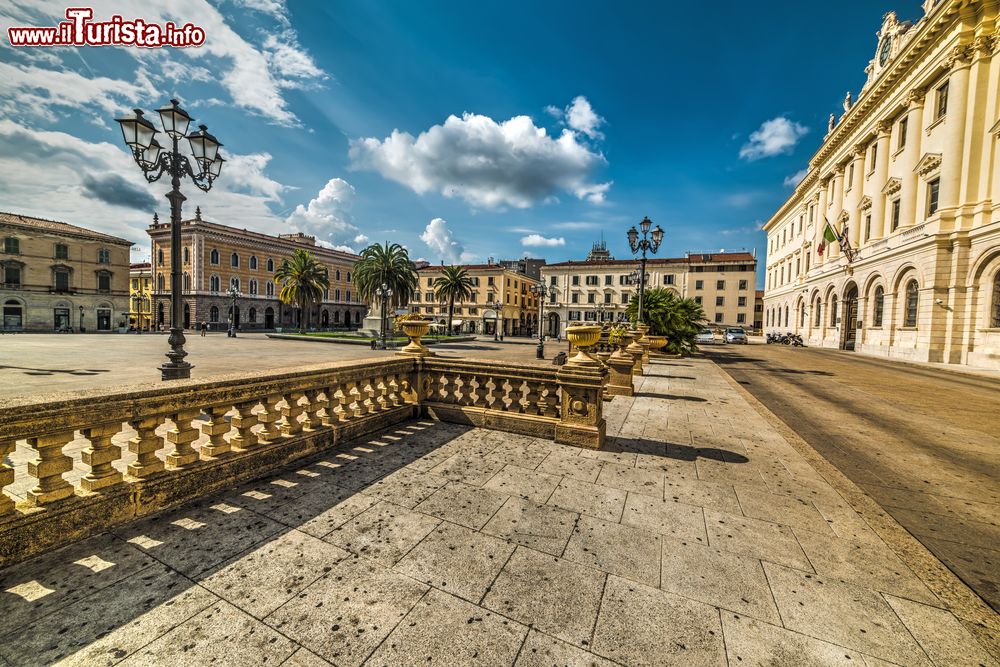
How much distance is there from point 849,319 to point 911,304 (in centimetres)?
953

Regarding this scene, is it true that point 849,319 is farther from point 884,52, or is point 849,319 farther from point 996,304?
point 884,52

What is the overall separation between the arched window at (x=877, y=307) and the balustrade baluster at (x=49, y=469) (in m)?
37.2

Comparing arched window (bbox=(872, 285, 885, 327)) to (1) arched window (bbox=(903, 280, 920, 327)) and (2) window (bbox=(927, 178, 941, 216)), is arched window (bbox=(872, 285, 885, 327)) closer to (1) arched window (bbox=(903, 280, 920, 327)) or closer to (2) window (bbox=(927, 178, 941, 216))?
(1) arched window (bbox=(903, 280, 920, 327))

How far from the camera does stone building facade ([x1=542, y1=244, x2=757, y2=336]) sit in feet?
180

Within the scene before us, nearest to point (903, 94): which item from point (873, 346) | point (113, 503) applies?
point (873, 346)

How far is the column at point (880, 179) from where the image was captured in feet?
87.4

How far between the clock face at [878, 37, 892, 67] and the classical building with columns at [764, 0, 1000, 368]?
14 cm

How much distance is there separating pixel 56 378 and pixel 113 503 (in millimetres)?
11907

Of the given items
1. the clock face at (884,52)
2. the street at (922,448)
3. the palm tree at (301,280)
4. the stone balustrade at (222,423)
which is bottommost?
the street at (922,448)

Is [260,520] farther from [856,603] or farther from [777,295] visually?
[777,295]

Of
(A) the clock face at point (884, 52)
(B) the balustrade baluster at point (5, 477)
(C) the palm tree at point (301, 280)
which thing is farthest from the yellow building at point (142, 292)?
(A) the clock face at point (884, 52)

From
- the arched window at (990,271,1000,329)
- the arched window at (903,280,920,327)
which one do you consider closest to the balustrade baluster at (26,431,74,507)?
the arched window at (990,271,1000,329)

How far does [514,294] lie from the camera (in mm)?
65125

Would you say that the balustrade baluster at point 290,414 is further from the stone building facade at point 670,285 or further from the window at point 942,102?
the stone building facade at point 670,285
